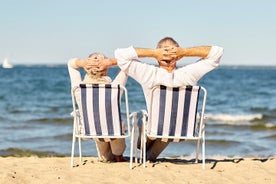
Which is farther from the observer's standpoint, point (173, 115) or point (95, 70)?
point (95, 70)

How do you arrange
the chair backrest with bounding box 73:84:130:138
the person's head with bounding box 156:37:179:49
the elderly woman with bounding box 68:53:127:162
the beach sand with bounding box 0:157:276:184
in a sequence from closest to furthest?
the beach sand with bounding box 0:157:276:184
the person's head with bounding box 156:37:179:49
the chair backrest with bounding box 73:84:130:138
the elderly woman with bounding box 68:53:127:162

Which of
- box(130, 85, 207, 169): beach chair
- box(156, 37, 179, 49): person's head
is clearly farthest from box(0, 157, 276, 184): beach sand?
box(156, 37, 179, 49): person's head

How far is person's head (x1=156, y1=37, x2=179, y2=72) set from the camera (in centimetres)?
552

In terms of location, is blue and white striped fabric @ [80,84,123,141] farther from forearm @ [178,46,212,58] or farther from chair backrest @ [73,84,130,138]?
forearm @ [178,46,212,58]

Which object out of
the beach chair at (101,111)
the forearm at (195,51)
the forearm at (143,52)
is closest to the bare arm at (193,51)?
the forearm at (195,51)

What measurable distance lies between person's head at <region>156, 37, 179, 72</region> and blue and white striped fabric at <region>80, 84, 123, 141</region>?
549 mm

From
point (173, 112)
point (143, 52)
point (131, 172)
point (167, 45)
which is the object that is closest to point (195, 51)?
point (167, 45)

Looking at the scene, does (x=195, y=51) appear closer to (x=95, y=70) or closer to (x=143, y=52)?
(x=143, y=52)

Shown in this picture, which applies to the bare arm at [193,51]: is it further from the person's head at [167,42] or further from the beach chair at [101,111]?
the beach chair at [101,111]

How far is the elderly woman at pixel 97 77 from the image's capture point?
578cm

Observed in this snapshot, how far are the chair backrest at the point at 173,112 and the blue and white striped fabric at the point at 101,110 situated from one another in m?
0.38

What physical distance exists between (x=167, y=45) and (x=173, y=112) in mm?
740

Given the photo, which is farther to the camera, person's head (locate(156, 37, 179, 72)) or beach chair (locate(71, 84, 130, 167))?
beach chair (locate(71, 84, 130, 167))

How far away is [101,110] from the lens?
18.8 ft
